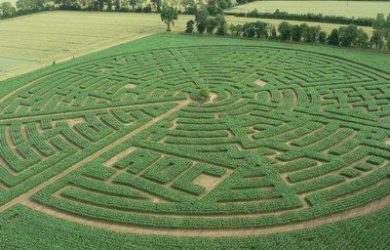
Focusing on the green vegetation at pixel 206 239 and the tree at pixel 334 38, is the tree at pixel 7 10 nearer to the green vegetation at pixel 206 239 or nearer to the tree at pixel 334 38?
the tree at pixel 334 38

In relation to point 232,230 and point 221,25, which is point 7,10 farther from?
point 232,230

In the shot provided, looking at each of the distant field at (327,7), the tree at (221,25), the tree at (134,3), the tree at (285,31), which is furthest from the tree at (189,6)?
the tree at (285,31)

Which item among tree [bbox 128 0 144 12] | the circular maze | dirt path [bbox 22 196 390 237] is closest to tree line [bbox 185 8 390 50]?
the circular maze

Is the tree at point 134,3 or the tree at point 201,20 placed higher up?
the tree at point 134,3

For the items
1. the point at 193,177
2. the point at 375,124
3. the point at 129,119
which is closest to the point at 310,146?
the point at 375,124

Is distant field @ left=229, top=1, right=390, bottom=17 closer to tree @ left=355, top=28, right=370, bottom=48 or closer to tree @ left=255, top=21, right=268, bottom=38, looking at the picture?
tree @ left=255, top=21, right=268, bottom=38
